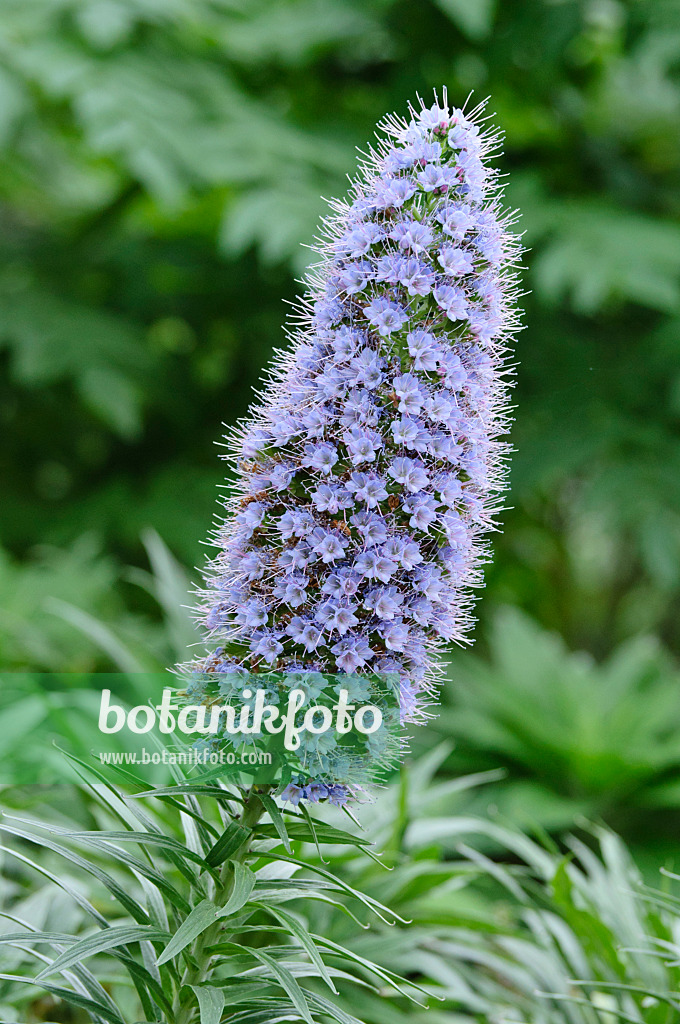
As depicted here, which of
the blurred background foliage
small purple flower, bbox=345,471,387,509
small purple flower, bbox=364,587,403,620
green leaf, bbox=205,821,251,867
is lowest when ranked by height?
green leaf, bbox=205,821,251,867

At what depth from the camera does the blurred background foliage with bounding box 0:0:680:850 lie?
3.40 meters

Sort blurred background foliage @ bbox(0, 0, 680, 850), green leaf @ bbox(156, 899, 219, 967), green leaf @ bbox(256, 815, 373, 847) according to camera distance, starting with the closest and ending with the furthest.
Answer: green leaf @ bbox(156, 899, 219, 967)
green leaf @ bbox(256, 815, 373, 847)
blurred background foliage @ bbox(0, 0, 680, 850)

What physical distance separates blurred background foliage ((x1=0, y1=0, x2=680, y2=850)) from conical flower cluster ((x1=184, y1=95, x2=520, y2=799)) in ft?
3.91

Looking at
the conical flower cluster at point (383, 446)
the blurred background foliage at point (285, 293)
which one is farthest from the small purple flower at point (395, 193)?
the blurred background foliage at point (285, 293)

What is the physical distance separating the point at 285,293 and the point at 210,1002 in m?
3.79

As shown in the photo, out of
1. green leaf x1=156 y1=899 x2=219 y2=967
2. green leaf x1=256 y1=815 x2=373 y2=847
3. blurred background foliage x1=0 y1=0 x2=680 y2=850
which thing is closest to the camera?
green leaf x1=156 y1=899 x2=219 y2=967

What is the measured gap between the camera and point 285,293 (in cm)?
454

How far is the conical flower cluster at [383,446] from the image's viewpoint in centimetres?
123

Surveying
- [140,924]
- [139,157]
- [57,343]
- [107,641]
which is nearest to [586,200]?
[139,157]

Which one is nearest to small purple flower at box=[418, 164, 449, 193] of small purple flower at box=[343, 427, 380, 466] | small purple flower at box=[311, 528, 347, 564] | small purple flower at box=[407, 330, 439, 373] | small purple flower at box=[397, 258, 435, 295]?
small purple flower at box=[397, 258, 435, 295]

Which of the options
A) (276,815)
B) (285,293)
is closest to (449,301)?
(276,815)

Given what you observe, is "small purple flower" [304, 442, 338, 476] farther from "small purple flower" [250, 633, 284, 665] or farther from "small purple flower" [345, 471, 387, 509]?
"small purple flower" [250, 633, 284, 665]

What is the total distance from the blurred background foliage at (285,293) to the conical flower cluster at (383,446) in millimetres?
1192

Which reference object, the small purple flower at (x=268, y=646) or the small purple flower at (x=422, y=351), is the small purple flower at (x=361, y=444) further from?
the small purple flower at (x=268, y=646)
